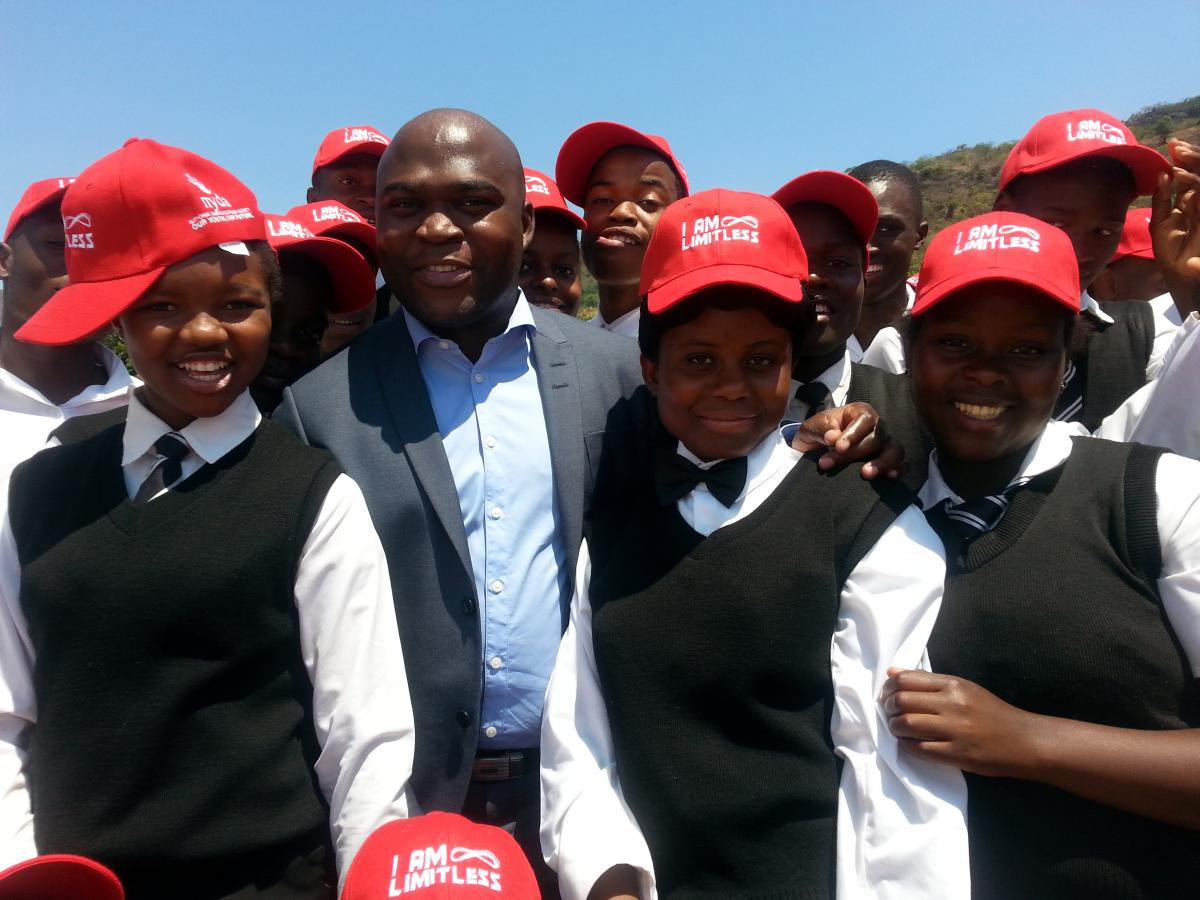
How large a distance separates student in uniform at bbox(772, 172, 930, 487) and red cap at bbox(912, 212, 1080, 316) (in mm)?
591

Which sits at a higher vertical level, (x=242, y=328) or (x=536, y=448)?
(x=242, y=328)

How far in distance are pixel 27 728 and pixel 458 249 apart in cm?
151

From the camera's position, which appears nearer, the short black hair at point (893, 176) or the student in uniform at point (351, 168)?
the short black hair at point (893, 176)

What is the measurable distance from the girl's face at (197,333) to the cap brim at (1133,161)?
2.60 m

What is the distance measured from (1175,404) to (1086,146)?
3.48ft

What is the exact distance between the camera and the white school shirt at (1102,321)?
9.75 feet

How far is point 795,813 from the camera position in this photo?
1.82 m

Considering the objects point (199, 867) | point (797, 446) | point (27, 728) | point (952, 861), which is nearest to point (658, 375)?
point (797, 446)

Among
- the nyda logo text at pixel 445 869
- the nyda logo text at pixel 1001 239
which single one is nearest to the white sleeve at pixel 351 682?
the nyda logo text at pixel 445 869

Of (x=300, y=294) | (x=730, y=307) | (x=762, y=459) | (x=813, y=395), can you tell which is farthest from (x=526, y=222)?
(x=762, y=459)

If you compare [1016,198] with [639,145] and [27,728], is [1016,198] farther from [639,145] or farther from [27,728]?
→ [27,728]

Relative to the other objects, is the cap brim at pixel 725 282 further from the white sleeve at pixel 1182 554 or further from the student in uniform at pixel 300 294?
the student in uniform at pixel 300 294

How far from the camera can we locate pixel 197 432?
1.93 meters

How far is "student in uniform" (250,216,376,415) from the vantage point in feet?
8.95
